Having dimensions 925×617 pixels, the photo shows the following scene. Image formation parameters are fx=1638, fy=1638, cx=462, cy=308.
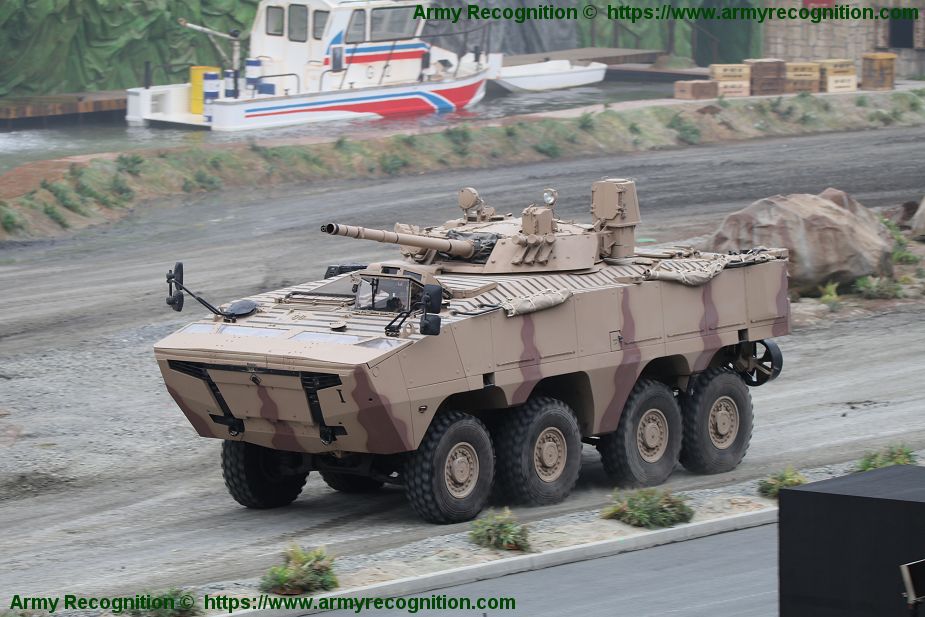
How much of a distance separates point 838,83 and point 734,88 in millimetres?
2732

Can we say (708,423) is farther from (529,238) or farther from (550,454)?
(529,238)

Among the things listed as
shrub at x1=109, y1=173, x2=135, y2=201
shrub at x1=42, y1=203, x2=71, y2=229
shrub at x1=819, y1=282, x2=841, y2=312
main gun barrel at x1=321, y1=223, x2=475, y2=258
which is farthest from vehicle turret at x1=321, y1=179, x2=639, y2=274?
shrub at x1=109, y1=173, x2=135, y2=201

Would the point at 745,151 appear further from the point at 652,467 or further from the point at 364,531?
the point at 364,531

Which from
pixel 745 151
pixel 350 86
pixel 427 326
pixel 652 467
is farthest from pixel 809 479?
pixel 350 86

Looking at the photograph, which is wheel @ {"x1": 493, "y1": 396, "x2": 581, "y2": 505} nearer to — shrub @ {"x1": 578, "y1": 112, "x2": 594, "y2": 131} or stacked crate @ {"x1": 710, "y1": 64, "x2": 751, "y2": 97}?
shrub @ {"x1": 578, "y1": 112, "x2": 594, "y2": 131}

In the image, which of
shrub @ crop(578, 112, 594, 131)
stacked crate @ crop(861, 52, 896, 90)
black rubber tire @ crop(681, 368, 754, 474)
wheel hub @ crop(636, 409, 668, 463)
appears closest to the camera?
wheel hub @ crop(636, 409, 668, 463)

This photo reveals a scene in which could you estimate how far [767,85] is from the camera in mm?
41250

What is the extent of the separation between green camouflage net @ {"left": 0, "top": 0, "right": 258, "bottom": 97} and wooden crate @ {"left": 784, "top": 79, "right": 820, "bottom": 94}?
14.5 m

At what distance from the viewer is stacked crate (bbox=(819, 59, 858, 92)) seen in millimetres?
41531

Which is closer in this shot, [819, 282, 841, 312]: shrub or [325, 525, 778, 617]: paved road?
[325, 525, 778, 617]: paved road

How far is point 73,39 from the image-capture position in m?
41.6

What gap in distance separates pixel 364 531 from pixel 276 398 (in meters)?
1.43

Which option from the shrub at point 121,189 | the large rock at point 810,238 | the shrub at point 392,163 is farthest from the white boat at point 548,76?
the large rock at point 810,238

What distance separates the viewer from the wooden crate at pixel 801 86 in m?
41.4
